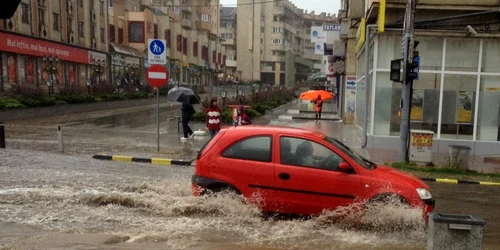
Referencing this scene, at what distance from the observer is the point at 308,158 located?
21.7 feet

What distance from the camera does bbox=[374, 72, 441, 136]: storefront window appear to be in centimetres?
1645

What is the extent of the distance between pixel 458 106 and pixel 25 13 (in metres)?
31.6

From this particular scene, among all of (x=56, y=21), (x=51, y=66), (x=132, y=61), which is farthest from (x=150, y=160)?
(x=132, y=61)

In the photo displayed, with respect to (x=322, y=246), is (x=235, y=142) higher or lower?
higher

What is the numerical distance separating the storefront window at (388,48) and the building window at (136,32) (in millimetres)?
44369

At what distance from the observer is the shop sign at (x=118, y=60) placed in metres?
49.1

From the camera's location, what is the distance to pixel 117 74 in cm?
5053

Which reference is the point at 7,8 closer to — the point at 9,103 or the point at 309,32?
the point at 9,103

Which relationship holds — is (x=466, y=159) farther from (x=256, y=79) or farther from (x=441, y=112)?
(x=256, y=79)

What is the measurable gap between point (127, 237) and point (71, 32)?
1552 inches

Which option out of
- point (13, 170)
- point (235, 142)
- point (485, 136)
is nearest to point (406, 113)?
point (485, 136)

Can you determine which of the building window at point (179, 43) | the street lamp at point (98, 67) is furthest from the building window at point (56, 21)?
the building window at point (179, 43)

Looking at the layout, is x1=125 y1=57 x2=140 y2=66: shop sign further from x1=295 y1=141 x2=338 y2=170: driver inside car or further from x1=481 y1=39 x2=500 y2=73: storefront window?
x1=295 y1=141 x2=338 y2=170: driver inside car

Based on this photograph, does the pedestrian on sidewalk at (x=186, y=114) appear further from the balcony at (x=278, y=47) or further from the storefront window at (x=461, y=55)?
the balcony at (x=278, y=47)
